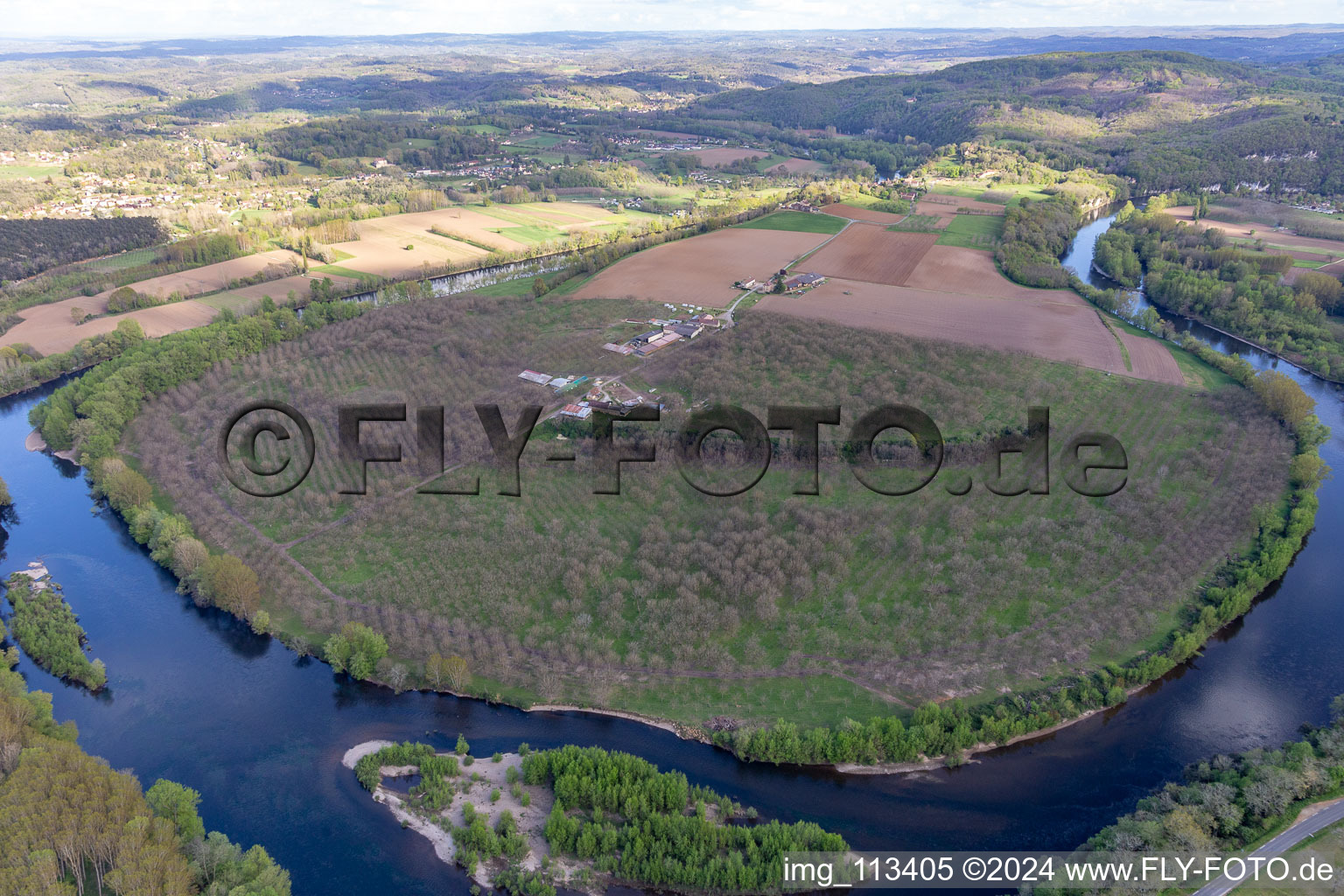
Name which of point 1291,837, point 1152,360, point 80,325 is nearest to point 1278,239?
point 1152,360

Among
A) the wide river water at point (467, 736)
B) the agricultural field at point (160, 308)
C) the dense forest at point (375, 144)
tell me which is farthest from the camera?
the dense forest at point (375, 144)

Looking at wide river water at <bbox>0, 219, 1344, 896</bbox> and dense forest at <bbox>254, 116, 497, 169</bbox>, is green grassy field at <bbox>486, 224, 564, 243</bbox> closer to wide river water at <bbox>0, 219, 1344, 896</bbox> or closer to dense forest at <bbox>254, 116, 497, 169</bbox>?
dense forest at <bbox>254, 116, 497, 169</bbox>

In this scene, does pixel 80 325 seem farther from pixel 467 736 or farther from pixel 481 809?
pixel 481 809

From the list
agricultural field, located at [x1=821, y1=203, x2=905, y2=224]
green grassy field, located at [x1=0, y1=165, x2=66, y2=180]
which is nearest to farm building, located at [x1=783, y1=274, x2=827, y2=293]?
agricultural field, located at [x1=821, y1=203, x2=905, y2=224]

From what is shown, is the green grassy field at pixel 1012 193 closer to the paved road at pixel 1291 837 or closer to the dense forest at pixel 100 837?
the paved road at pixel 1291 837

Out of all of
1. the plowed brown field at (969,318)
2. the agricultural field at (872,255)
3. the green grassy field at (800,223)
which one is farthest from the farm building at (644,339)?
the green grassy field at (800,223)

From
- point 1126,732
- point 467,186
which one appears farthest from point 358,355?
point 467,186
